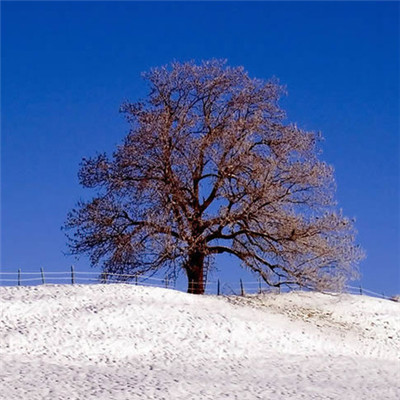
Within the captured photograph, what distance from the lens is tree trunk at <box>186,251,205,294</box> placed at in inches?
1340

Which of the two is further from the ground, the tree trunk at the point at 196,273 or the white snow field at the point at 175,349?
the tree trunk at the point at 196,273

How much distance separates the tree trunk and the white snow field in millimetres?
1621

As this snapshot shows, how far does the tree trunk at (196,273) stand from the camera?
34.0m

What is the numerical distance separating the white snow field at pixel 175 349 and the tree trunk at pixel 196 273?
162 cm

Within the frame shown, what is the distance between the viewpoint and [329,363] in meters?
27.7

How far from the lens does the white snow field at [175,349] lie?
74.3ft

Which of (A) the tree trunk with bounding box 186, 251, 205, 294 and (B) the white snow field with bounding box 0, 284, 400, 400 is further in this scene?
(A) the tree trunk with bounding box 186, 251, 205, 294

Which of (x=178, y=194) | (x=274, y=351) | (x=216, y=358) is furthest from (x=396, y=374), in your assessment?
(x=178, y=194)

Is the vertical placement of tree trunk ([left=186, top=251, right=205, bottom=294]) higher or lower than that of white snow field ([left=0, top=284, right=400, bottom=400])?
higher

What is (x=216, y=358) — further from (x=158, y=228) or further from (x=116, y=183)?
(x=116, y=183)

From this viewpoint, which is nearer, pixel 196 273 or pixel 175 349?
pixel 175 349

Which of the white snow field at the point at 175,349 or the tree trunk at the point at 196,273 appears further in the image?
the tree trunk at the point at 196,273

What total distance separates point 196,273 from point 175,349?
803cm

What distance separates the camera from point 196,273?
34156 mm
